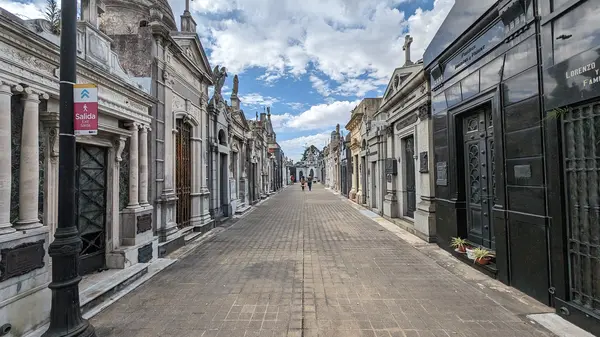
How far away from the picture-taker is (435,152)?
6.96 m

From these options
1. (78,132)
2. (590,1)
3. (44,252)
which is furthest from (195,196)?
(590,1)

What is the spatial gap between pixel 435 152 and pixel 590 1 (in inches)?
164

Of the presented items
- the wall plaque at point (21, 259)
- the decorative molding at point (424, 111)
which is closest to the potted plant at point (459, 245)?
the decorative molding at point (424, 111)

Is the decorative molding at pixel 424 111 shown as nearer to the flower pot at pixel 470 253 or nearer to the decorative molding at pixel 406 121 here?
the decorative molding at pixel 406 121

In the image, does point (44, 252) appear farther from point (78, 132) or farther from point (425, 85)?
point (425, 85)

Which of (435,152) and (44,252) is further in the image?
(435,152)

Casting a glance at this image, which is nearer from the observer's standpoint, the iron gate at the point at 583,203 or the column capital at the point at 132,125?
the iron gate at the point at 583,203

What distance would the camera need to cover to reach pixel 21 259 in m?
3.06

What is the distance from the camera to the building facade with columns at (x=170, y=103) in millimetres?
6352

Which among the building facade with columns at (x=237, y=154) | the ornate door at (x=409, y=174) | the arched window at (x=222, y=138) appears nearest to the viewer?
the ornate door at (x=409, y=174)

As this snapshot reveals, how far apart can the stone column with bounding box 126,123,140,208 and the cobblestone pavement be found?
1.55 metres

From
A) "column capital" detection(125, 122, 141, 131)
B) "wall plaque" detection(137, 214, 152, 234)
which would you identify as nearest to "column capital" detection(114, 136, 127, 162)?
"column capital" detection(125, 122, 141, 131)

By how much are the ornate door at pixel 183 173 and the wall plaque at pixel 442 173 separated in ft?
22.6

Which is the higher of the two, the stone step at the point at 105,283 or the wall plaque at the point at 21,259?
the wall plaque at the point at 21,259
